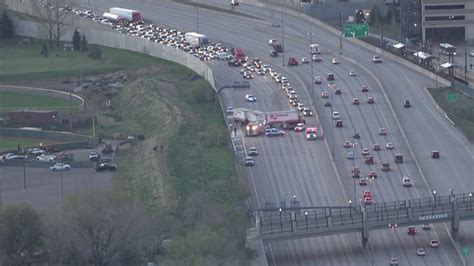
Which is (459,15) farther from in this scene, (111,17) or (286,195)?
(286,195)

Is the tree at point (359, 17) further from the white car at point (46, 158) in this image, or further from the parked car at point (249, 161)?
the white car at point (46, 158)

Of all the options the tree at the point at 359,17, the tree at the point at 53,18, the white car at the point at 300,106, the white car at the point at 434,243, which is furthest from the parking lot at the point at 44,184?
the tree at the point at 359,17

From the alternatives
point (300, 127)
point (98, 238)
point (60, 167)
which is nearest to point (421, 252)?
point (98, 238)

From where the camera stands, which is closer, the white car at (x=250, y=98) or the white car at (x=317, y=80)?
the white car at (x=250, y=98)

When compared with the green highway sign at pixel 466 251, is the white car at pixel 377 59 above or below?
above

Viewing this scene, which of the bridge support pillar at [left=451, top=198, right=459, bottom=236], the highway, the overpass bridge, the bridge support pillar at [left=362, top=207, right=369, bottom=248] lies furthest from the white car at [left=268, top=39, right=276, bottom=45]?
the bridge support pillar at [left=362, top=207, right=369, bottom=248]

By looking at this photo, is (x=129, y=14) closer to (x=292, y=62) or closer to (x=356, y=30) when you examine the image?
(x=292, y=62)

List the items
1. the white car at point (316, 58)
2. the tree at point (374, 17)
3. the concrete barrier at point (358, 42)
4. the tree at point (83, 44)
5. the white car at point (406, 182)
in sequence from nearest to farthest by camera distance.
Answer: the white car at point (406, 182), the concrete barrier at point (358, 42), the white car at point (316, 58), the tree at point (83, 44), the tree at point (374, 17)
